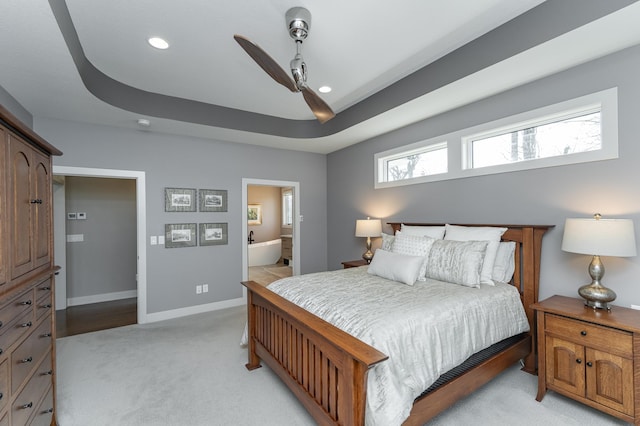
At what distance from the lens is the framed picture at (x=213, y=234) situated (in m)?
4.54

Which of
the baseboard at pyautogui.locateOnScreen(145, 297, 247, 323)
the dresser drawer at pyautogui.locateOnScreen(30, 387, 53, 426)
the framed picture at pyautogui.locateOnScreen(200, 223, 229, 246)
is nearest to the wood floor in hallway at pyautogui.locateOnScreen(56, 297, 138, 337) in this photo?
the baseboard at pyautogui.locateOnScreen(145, 297, 247, 323)

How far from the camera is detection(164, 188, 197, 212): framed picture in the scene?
427 cm

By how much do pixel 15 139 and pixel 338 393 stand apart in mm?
2214

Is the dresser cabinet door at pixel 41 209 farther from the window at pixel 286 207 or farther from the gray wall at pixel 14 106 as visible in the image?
the window at pixel 286 207

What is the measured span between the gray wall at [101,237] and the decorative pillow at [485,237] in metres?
5.35

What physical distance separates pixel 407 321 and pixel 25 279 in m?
2.15

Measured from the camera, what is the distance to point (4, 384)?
1.31 meters

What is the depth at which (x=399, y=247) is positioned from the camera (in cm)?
327

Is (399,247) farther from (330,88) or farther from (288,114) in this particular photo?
(288,114)

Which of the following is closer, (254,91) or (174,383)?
(174,383)

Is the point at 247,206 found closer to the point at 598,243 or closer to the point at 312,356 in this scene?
the point at 312,356

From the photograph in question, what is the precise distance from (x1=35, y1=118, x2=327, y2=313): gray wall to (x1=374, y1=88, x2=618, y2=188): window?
2481mm

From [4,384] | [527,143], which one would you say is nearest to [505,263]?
[527,143]

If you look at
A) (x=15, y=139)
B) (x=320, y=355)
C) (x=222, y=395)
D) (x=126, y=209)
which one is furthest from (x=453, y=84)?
(x=126, y=209)
